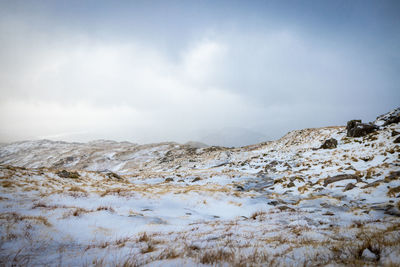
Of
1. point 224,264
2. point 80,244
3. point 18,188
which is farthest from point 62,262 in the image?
point 18,188

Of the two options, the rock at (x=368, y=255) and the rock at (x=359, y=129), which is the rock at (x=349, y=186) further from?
the rock at (x=359, y=129)

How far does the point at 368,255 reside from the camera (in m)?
2.41

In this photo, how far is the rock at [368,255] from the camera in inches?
92.1

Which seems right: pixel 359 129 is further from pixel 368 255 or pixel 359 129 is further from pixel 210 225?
pixel 368 255

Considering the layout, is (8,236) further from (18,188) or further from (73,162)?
(73,162)

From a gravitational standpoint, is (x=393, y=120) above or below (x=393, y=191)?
above

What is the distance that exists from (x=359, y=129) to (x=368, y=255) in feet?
105

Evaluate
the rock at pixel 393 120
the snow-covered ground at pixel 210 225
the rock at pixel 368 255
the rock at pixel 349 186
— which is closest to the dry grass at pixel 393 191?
the snow-covered ground at pixel 210 225

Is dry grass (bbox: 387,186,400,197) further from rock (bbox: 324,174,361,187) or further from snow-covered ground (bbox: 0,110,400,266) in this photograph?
rock (bbox: 324,174,361,187)

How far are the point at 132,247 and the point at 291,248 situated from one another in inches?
116

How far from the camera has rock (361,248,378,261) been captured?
2.34m

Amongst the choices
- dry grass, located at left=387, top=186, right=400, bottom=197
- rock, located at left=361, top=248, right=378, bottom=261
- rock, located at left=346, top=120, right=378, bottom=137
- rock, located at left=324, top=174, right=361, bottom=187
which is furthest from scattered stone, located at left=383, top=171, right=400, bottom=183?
rock, located at left=346, top=120, right=378, bottom=137

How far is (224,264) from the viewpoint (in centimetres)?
238

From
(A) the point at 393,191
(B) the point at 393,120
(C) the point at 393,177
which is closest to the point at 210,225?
(A) the point at 393,191
